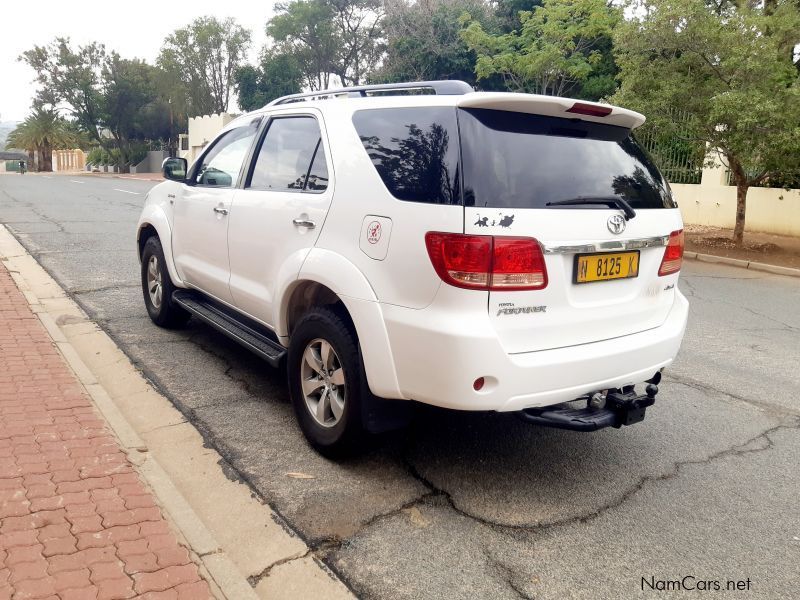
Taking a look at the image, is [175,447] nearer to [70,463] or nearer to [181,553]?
Result: [70,463]

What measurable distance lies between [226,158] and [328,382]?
7.43 feet

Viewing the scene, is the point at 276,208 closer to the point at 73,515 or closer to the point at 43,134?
the point at 73,515

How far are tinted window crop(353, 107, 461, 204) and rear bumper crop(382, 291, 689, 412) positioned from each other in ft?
1.73

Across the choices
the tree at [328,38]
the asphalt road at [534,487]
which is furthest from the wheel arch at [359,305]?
the tree at [328,38]

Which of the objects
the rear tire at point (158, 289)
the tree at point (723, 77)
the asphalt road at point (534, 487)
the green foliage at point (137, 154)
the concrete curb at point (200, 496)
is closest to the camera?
the concrete curb at point (200, 496)

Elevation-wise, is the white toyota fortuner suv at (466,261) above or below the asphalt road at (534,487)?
above

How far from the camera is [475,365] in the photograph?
2.86 m

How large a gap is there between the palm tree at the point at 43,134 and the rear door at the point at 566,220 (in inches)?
2738

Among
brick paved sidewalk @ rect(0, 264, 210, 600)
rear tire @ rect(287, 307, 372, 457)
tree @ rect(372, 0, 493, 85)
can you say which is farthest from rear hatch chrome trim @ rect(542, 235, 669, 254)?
tree @ rect(372, 0, 493, 85)

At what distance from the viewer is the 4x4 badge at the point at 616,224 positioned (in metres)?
3.20

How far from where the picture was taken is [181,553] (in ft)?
8.75

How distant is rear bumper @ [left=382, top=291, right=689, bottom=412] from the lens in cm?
287

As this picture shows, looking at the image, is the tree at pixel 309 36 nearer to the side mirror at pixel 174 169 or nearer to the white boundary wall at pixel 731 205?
the white boundary wall at pixel 731 205

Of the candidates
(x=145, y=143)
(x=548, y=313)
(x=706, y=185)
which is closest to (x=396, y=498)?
(x=548, y=313)
